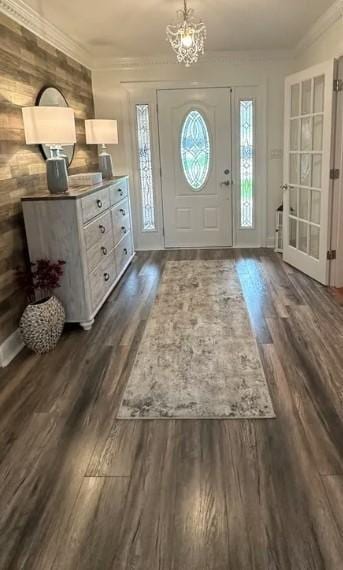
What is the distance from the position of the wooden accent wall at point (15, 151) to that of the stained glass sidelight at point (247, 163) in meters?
2.60

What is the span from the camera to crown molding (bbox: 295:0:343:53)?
362cm

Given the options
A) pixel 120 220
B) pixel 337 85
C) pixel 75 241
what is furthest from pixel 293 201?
pixel 75 241

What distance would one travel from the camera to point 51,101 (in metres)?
3.96

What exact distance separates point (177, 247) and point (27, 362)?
11.1 ft

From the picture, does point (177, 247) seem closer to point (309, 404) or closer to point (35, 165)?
point (35, 165)

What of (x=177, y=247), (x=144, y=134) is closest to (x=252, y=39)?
(x=144, y=134)

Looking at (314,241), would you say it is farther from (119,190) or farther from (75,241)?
(75,241)

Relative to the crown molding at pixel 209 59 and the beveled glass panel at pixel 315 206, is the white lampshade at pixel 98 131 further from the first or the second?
the beveled glass panel at pixel 315 206

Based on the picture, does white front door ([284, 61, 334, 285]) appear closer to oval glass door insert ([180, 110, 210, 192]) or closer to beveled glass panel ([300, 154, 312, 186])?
beveled glass panel ([300, 154, 312, 186])

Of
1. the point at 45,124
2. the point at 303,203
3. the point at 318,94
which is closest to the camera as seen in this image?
the point at 45,124

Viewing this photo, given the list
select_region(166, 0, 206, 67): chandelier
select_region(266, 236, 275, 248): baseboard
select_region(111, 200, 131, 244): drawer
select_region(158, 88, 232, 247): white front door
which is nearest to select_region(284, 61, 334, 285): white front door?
select_region(266, 236, 275, 248): baseboard

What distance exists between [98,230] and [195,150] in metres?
2.47

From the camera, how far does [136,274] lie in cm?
505

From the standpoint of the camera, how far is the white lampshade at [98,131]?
16.0 feet
